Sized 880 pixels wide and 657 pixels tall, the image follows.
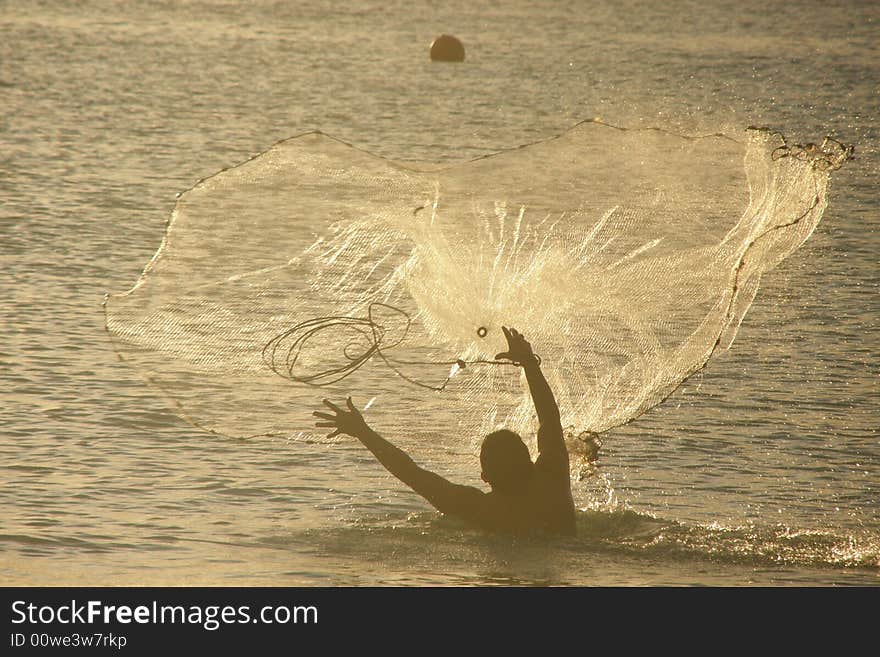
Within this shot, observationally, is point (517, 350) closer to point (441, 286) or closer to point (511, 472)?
point (511, 472)

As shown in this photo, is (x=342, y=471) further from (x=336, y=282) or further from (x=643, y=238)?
(x=643, y=238)

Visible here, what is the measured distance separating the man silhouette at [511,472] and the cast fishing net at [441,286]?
1.74 feet

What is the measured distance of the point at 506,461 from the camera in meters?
8.38

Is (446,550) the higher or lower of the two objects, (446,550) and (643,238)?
the lower

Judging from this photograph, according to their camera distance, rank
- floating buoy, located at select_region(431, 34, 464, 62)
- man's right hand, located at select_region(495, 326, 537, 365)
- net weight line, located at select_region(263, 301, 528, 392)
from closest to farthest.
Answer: man's right hand, located at select_region(495, 326, 537, 365), net weight line, located at select_region(263, 301, 528, 392), floating buoy, located at select_region(431, 34, 464, 62)

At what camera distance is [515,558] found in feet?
28.7

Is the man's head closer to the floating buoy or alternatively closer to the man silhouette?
the man silhouette

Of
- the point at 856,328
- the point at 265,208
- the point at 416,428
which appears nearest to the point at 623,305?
the point at 416,428

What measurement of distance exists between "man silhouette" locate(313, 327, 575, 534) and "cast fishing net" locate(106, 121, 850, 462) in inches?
20.9

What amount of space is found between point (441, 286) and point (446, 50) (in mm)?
31472

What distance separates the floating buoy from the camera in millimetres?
39625

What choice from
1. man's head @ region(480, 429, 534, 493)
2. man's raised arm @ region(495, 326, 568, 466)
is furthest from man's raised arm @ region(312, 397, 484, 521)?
man's raised arm @ region(495, 326, 568, 466)
